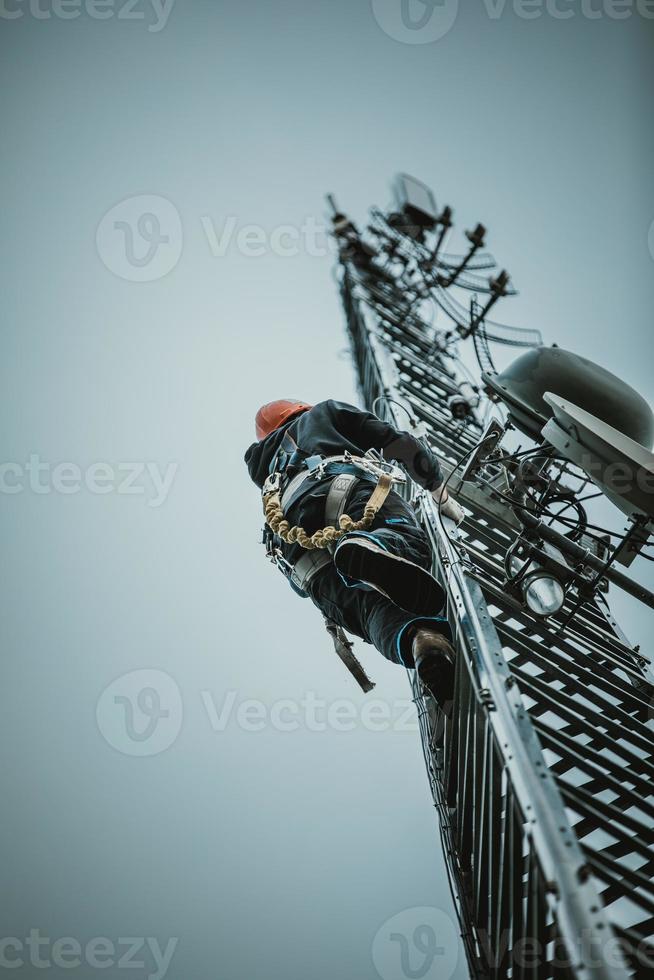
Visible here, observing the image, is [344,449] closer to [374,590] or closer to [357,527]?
[357,527]

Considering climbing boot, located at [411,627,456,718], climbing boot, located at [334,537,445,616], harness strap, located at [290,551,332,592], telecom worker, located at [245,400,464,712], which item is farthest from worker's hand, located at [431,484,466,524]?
climbing boot, located at [411,627,456,718]

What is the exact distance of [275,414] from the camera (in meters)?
5.86

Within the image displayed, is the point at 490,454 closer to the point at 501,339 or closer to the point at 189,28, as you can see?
the point at 501,339

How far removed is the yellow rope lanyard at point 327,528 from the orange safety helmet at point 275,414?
1142 millimetres

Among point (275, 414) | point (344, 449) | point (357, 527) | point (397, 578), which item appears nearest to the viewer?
point (397, 578)

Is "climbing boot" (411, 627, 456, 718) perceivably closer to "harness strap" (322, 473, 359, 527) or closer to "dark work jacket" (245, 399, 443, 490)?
"harness strap" (322, 473, 359, 527)

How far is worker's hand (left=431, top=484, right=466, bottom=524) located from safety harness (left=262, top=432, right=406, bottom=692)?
303mm

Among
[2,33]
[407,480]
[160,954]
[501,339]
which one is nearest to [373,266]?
[501,339]

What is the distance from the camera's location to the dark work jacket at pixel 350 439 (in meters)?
4.91

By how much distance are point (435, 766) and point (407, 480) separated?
2.04 meters

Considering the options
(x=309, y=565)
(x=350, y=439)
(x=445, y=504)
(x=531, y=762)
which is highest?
(x=350, y=439)

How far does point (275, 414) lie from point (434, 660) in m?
2.74

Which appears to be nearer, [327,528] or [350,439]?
[327,528]

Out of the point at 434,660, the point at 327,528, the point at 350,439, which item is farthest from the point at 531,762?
the point at 350,439
